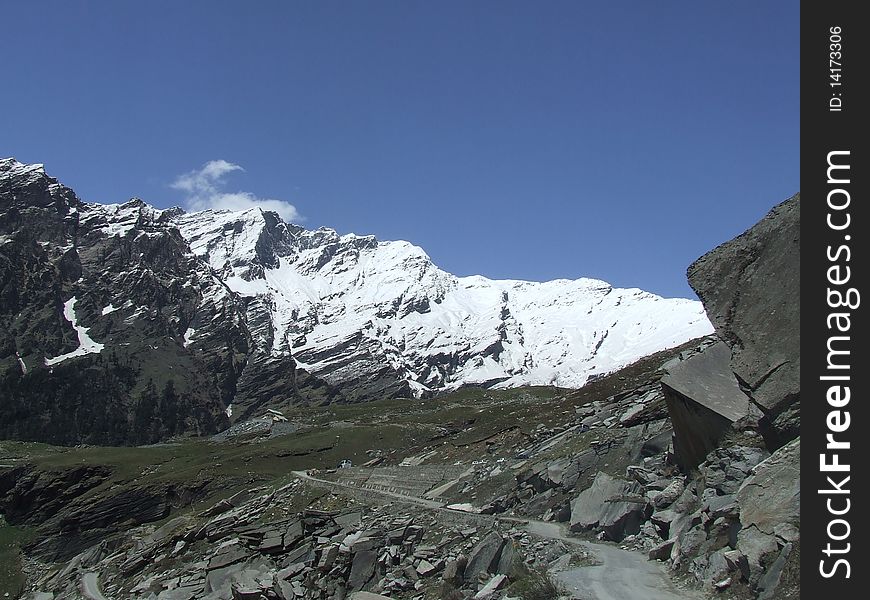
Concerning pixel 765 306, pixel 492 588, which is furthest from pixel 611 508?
pixel 765 306

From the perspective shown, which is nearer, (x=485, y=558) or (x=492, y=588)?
(x=492, y=588)

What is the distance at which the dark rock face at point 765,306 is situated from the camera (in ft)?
54.3

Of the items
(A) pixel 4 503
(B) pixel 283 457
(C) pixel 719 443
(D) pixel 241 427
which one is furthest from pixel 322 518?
(D) pixel 241 427

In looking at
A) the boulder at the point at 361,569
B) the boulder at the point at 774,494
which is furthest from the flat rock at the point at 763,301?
the boulder at the point at 361,569

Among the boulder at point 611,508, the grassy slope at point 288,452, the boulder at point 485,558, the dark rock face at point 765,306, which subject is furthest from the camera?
the grassy slope at point 288,452

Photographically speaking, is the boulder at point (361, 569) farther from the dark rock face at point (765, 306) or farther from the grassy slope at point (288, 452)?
the grassy slope at point (288, 452)

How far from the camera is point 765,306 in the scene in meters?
17.2

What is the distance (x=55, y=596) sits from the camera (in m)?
53.8

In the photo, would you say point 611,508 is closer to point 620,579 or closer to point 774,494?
point 620,579

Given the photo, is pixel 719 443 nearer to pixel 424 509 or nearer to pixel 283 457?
pixel 424 509

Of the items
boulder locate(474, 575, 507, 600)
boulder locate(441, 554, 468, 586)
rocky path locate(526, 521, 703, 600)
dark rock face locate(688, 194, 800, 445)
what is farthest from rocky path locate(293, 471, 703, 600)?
dark rock face locate(688, 194, 800, 445)

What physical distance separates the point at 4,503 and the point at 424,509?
112 meters

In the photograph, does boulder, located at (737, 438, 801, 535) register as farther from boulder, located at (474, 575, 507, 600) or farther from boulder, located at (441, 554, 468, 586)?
boulder, located at (441, 554, 468, 586)
